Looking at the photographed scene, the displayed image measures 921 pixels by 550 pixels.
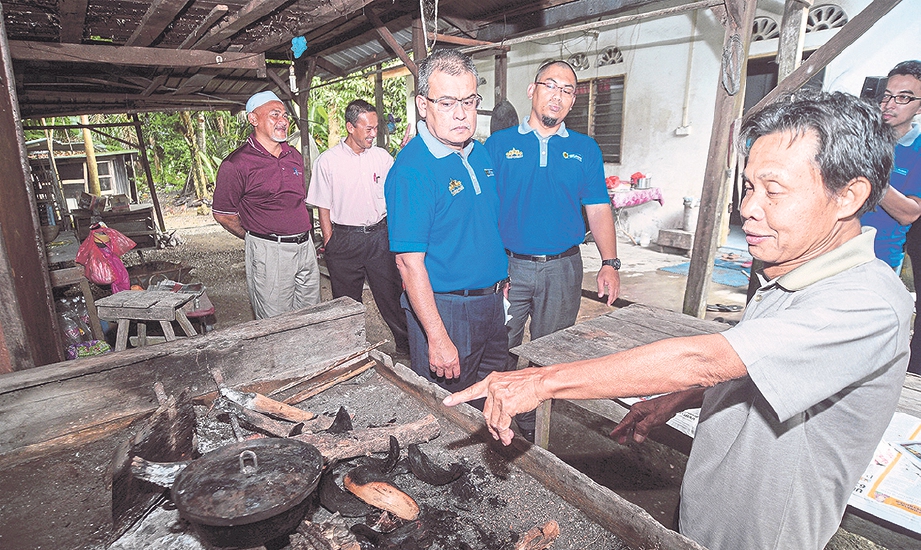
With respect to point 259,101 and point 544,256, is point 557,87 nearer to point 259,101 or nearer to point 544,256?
point 544,256

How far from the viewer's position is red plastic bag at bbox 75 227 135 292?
4.82 meters

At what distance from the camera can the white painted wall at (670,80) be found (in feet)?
21.6

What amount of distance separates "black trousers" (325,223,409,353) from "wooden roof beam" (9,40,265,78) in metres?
2.51

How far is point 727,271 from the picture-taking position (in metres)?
7.39

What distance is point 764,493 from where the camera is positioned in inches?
48.8

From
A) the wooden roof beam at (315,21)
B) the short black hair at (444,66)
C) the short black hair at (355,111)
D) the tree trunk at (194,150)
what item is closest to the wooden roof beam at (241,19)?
the wooden roof beam at (315,21)

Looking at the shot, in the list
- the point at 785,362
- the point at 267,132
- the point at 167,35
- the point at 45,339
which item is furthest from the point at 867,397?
the point at 167,35

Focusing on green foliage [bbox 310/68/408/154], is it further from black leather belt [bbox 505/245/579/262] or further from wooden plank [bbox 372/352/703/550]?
wooden plank [bbox 372/352/703/550]

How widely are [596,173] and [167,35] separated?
472cm

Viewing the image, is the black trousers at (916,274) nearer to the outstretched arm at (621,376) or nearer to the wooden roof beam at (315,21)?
the outstretched arm at (621,376)

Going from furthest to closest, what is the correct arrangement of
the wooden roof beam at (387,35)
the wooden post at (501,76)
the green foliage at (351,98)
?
1. the green foliage at (351,98)
2. the wooden post at (501,76)
3. the wooden roof beam at (387,35)

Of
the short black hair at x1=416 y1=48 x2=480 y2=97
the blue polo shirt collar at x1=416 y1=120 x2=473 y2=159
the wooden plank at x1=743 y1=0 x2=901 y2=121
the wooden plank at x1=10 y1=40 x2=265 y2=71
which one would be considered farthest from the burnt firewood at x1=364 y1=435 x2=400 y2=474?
the wooden plank at x1=10 y1=40 x2=265 y2=71

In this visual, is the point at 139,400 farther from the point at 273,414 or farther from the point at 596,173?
the point at 596,173

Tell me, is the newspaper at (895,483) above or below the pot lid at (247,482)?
below
